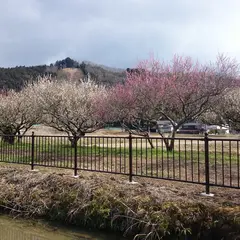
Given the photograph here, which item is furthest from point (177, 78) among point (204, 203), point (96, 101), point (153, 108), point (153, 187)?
point (204, 203)

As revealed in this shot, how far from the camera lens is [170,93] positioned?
13.5m

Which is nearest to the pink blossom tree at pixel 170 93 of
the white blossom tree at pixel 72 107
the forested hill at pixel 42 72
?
the white blossom tree at pixel 72 107

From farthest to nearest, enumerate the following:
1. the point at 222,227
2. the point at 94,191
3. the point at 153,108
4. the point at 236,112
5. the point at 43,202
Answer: the point at 236,112, the point at 153,108, the point at 43,202, the point at 94,191, the point at 222,227

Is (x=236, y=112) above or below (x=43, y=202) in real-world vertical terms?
above

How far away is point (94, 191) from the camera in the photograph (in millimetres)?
6273

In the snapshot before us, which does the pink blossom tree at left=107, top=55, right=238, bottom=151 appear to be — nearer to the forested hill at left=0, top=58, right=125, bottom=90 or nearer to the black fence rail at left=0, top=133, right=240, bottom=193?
the black fence rail at left=0, top=133, right=240, bottom=193

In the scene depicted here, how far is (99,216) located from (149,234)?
1.24 m

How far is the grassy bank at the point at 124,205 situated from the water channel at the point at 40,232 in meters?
0.19

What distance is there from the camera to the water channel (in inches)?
223

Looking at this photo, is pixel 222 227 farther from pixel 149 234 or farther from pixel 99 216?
pixel 99 216

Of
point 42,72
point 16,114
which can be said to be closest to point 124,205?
point 16,114

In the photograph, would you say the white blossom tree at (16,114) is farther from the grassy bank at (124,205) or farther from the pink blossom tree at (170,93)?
the grassy bank at (124,205)

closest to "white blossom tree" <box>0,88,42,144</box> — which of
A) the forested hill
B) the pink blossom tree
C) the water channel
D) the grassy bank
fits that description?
the pink blossom tree

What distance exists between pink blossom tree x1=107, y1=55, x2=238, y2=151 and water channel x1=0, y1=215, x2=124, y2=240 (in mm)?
6888
